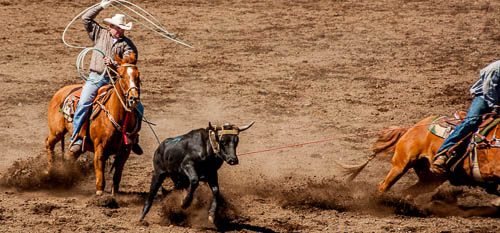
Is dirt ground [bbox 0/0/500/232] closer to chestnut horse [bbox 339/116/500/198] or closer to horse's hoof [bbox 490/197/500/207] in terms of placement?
horse's hoof [bbox 490/197/500/207]

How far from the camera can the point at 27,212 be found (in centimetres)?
863

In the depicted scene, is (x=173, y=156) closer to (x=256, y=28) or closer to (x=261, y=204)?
(x=261, y=204)

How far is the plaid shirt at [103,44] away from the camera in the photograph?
30.0ft

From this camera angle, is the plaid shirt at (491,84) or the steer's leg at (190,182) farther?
the plaid shirt at (491,84)

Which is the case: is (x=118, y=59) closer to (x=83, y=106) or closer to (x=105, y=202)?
(x=83, y=106)

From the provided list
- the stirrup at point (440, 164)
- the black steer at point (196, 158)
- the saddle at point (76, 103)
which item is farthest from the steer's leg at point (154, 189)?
the stirrup at point (440, 164)

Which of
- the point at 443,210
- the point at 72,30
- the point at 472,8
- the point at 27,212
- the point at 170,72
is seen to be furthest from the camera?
the point at 472,8

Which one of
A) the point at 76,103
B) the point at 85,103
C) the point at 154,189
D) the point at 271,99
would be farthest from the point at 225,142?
the point at 271,99

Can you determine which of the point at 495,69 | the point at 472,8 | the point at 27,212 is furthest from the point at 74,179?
the point at 472,8

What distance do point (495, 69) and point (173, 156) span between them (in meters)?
3.86

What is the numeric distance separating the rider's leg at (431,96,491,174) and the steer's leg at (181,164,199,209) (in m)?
3.05

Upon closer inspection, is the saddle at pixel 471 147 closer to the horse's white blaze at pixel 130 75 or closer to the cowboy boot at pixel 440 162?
the cowboy boot at pixel 440 162

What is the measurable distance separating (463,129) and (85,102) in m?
4.75

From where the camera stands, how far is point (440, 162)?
8750mm
